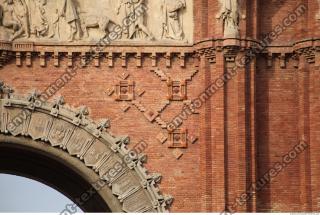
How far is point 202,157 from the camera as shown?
33094 millimetres

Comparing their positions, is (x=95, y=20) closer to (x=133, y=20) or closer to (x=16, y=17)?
(x=133, y=20)

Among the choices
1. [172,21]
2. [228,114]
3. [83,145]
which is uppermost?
[172,21]

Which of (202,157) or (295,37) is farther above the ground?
(295,37)

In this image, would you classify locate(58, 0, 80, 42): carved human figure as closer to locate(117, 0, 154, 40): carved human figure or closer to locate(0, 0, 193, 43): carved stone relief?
locate(0, 0, 193, 43): carved stone relief

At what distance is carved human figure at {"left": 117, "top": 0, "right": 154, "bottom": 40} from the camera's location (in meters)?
33.6

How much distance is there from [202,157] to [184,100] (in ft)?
4.19

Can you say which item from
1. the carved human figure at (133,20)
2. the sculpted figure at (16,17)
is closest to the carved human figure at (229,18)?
the carved human figure at (133,20)

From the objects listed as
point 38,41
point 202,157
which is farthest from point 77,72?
point 202,157

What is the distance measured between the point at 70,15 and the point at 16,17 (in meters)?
1.12

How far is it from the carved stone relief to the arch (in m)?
1.32

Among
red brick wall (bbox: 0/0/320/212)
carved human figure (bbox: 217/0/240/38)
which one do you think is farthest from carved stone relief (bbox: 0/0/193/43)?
carved human figure (bbox: 217/0/240/38)

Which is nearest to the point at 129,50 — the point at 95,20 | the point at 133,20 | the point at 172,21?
the point at 133,20

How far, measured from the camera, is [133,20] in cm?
3362

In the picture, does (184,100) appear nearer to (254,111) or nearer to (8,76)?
(254,111)
